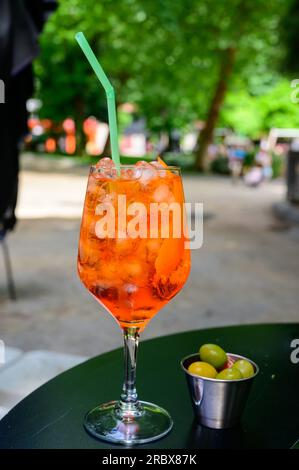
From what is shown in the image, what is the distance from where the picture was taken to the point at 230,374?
3.88 feet

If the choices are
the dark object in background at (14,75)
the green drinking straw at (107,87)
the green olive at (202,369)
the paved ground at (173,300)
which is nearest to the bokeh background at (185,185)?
the paved ground at (173,300)

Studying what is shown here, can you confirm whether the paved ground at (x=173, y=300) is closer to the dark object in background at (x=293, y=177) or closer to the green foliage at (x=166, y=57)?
the dark object in background at (x=293, y=177)

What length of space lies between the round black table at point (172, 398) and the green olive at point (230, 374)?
0.31ft

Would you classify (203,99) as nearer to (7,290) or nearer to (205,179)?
(205,179)

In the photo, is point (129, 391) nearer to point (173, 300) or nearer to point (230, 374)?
point (230, 374)

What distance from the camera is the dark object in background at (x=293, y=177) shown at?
1230 centimetres

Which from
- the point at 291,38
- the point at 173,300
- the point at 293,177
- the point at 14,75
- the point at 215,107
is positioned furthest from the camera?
the point at 215,107

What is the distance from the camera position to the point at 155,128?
3712 centimetres

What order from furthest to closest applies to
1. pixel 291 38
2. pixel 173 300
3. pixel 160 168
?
pixel 291 38 < pixel 173 300 < pixel 160 168

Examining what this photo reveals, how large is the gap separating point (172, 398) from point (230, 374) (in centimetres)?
18

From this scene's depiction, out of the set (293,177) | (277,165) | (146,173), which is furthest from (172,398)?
(277,165)

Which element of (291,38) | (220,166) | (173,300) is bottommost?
(220,166)

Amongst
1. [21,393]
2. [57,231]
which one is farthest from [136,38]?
[21,393]

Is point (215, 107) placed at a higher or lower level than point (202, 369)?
lower
